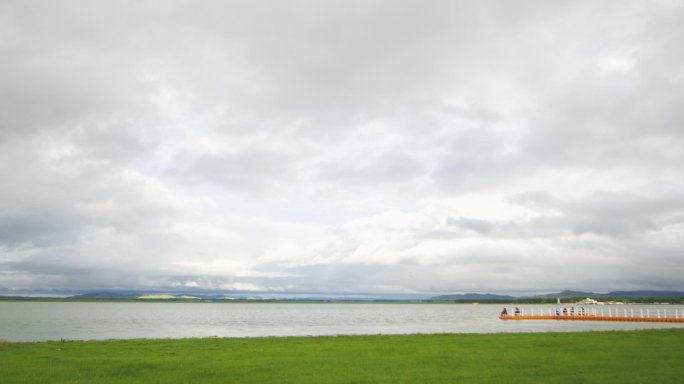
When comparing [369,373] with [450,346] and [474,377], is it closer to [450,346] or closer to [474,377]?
[474,377]

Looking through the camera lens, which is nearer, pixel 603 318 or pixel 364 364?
pixel 364 364

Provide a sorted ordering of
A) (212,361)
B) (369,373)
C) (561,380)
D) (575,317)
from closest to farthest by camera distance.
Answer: (561,380) < (369,373) < (212,361) < (575,317)

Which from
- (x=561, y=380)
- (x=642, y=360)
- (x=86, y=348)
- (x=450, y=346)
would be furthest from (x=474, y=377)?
(x=86, y=348)

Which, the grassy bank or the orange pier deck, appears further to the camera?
the orange pier deck

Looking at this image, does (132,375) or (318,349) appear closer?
(132,375)

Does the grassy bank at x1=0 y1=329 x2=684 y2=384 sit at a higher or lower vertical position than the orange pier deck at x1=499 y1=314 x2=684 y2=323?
higher

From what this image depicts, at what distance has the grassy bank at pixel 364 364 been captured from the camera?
2092cm

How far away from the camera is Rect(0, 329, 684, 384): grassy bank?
20.9 meters

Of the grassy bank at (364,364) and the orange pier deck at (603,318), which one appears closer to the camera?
the grassy bank at (364,364)

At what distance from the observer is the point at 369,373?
22.2m

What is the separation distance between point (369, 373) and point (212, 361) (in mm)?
9389

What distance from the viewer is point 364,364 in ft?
81.7

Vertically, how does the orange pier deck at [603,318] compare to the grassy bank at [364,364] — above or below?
below

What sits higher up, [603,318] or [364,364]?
[364,364]
